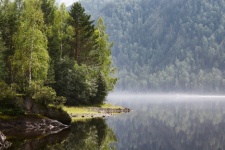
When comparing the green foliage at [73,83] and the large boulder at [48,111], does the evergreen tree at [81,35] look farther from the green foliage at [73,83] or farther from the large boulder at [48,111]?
the large boulder at [48,111]

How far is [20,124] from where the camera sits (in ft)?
132

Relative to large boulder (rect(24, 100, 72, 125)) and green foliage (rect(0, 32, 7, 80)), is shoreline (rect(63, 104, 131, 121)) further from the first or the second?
green foliage (rect(0, 32, 7, 80))

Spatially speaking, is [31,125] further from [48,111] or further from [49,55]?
[49,55]

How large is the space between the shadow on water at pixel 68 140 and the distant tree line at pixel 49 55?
9.25 m

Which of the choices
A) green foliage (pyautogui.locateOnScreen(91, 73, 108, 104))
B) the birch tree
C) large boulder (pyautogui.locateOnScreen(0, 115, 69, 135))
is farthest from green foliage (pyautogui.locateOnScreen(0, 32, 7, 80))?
green foliage (pyautogui.locateOnScreen(91, 73, 108, 104))

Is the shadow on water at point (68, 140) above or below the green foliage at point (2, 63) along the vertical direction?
below

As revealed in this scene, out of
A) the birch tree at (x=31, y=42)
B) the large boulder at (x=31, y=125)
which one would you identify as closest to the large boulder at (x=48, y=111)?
the large boulder at (x=31, y=125)

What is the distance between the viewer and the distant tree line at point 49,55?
153 ft

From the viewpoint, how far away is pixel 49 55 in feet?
237

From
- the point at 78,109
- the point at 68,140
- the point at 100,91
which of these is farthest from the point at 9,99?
the point at 100,91

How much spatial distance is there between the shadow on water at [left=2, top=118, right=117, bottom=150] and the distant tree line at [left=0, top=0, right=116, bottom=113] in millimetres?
9249

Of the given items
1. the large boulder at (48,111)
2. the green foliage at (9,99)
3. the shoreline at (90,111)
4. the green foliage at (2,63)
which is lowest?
the shoreline at (90,111)

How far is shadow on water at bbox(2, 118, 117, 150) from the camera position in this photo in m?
28.7

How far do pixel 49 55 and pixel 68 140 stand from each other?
4258 cm
